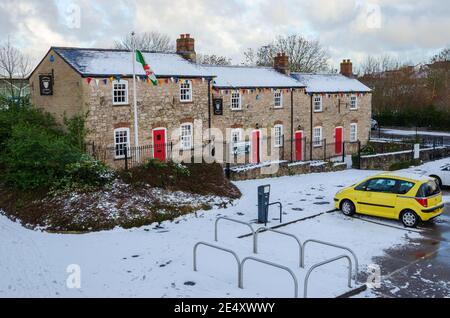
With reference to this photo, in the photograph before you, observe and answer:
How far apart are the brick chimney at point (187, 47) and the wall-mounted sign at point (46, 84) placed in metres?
7.22

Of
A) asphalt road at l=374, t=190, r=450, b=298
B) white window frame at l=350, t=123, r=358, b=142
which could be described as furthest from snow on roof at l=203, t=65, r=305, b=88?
asphalt road at l=374, t=190, r=450, b=298

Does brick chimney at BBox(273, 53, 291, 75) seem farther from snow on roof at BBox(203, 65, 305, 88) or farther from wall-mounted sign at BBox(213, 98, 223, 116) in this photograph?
wall-mounted sign at BBox(213, 98, 223, 116)

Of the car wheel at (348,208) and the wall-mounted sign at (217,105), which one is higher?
the wall-mounted sign at (217,105)

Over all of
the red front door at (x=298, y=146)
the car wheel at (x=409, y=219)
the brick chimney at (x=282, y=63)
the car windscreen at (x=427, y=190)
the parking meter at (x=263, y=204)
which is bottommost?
the car wheel at (x=409, y=219)

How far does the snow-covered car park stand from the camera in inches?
378

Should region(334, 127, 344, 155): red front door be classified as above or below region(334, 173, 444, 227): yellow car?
above

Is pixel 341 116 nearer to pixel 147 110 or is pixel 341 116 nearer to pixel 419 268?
pixel 147 110

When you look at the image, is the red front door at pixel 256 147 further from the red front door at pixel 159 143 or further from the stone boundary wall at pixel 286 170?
the red front door at pixel 159 143

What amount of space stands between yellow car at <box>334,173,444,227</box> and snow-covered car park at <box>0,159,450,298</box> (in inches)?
15.2

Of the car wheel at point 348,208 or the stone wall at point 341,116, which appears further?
the stone wall at point 341,116

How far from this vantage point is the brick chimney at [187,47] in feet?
85.1

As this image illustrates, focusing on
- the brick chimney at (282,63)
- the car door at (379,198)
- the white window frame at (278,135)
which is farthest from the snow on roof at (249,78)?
the car door at (379,198)

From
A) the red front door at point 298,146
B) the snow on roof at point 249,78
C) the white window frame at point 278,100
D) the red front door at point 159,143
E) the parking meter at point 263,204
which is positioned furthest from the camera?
the red front door at point 298,146

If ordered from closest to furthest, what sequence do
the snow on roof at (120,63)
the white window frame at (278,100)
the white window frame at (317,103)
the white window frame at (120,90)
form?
the snow on roof at (120,63)
the white window frame at (120,90)
the white window frame at (278,100)
the white window frame at (317,103)
